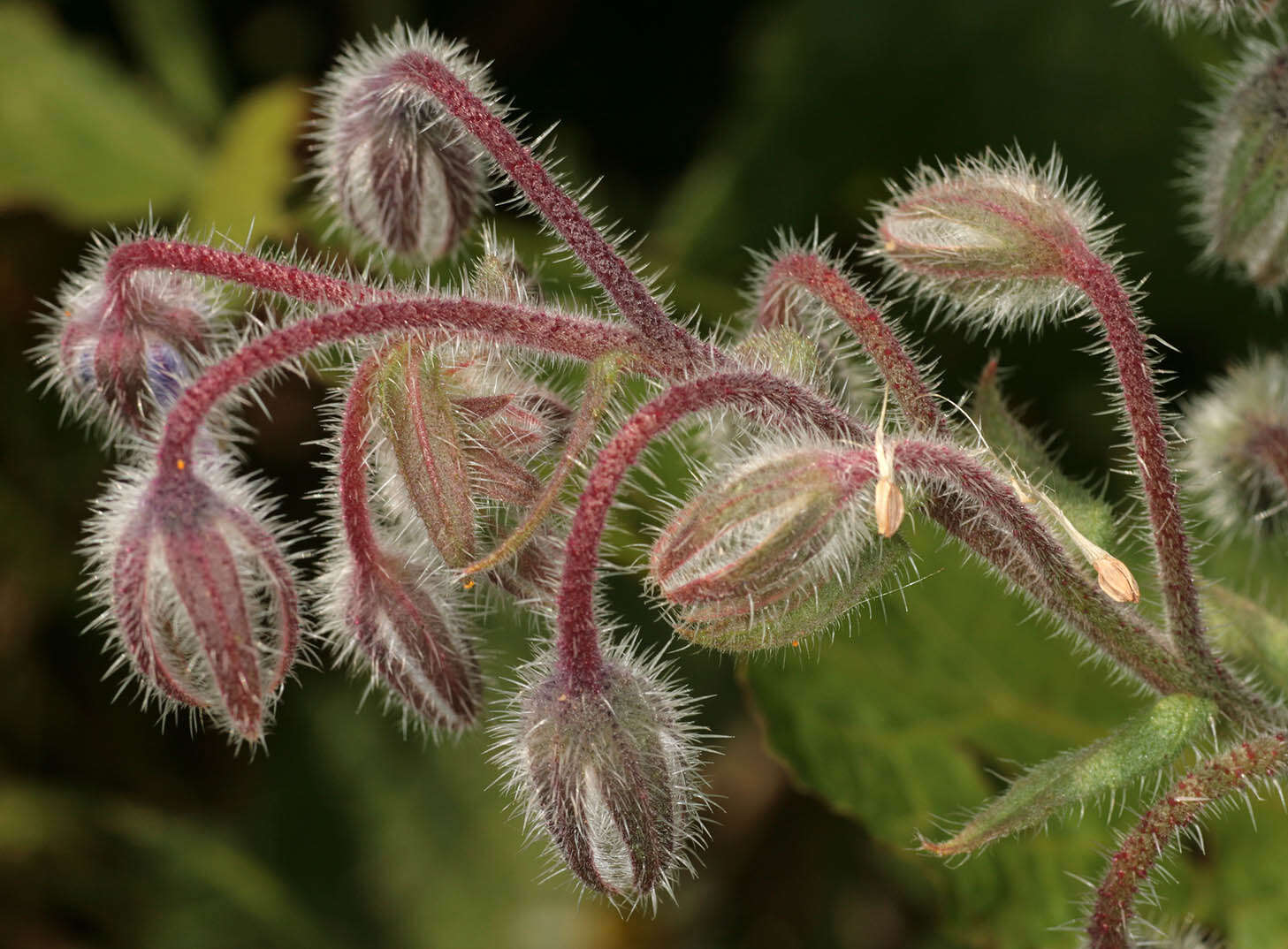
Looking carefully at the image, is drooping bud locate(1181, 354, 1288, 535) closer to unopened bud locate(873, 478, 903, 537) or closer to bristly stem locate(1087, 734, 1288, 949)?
bristly stem locate(1087, 734, 1288, 949)

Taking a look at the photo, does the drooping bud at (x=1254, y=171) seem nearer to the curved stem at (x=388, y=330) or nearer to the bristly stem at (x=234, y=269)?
the curved stem at (x=388, y=330)

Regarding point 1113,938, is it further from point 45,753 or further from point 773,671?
point 45,753

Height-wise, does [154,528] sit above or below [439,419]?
below

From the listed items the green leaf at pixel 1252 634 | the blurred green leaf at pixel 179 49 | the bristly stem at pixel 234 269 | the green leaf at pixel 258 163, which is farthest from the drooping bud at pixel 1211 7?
the blurred green leaf at pixel 179 49

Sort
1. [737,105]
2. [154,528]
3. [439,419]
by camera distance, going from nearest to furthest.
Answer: [154,528] < [439,419] < [737,105]

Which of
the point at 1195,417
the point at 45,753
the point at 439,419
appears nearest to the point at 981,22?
the point at 1195,417

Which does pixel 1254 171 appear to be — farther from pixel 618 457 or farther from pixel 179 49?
pixel 179 49

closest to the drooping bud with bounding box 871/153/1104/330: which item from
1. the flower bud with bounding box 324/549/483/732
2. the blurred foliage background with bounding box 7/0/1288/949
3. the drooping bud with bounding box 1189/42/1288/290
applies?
the drooping bud with bounding box 1189/42/1288/290
